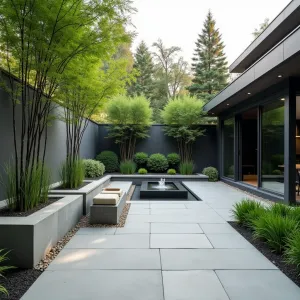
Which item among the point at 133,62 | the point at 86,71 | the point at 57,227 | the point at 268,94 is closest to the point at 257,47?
the point at 268,94

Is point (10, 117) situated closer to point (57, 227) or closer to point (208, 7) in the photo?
point (57, 227)

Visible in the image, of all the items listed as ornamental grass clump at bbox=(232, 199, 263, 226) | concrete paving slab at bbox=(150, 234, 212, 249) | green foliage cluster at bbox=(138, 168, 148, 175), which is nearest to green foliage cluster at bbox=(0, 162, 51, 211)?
concrete paving slab at bbox=(150, 234, 212, 249)

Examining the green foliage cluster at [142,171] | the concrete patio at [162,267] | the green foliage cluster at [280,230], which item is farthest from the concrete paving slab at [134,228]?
the green foliage cluster at [142,171]

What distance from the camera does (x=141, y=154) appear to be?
437 inches

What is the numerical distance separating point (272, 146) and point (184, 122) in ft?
16.3

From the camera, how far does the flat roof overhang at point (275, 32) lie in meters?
7.14

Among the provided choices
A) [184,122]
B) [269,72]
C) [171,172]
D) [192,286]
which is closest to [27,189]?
[192,286]

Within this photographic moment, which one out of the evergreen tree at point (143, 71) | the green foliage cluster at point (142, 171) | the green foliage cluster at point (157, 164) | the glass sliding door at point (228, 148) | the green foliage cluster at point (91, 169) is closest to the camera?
the green foliage cluster at point (91, 169)

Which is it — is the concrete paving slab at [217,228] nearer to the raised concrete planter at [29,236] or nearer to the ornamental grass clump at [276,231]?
the ornamental grass clump at [276,231]

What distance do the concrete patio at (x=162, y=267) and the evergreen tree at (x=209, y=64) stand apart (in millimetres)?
16066

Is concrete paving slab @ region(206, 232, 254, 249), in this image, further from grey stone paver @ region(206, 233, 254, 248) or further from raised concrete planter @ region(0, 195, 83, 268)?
raised concrete planter @ region(0, 195, 83, 268)

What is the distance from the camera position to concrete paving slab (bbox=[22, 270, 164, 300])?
2.02 meters

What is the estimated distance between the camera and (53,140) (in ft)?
20.9

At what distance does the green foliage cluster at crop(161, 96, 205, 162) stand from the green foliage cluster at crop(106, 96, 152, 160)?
931 mm
